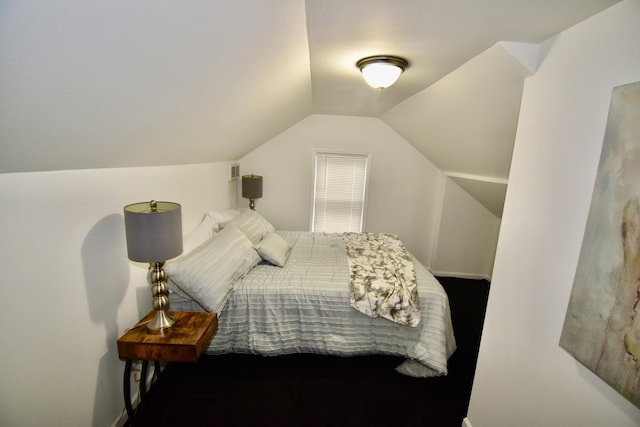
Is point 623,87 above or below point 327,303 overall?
above

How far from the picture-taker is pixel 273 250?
2.54 metres

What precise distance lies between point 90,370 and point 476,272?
14.4 ft

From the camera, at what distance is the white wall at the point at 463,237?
3912mm

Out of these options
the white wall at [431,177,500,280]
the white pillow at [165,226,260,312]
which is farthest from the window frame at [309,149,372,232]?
the white pillow at [165,226,260,312]

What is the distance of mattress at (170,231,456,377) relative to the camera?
2.08 meters

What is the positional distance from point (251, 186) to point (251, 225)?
0.91m

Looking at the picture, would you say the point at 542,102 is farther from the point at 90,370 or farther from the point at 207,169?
the point at 207,169

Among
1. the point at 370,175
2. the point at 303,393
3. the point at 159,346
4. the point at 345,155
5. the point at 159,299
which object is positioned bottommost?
the point at 303,393

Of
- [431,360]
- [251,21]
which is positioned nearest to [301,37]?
[251,21]

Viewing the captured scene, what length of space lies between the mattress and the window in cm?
211

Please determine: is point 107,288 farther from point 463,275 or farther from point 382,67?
point 463,275


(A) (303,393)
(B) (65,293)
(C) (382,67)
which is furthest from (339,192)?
(B) (65,293)

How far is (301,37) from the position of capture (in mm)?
1495

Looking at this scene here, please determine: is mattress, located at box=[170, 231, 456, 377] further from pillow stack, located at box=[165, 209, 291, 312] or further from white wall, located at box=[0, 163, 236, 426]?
white wall, located at box=[0, 163, 236, 426]
